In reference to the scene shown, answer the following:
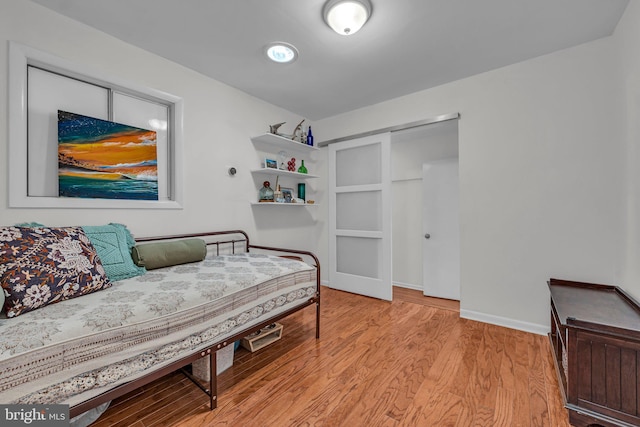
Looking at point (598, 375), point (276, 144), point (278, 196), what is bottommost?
point (598, 375)

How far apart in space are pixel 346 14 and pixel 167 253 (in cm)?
217

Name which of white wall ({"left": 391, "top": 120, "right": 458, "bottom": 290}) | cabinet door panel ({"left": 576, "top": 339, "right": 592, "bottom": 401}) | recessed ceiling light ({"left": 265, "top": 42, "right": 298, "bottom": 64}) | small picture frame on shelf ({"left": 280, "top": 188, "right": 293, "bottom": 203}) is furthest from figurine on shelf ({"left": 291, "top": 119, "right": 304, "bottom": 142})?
cabinet door panel ({"left": 576, "top": 339, "right": 592, "bottom": 401})

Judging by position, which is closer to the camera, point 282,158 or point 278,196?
point 278,196

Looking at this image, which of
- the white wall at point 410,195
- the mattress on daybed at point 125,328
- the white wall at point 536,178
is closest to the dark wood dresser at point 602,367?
the white wall at point 536,178

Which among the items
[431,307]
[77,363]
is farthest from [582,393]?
[77,363]

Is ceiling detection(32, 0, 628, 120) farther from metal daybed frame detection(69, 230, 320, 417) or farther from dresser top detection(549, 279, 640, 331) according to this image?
dresser top detection(549, 279, 640, 331)

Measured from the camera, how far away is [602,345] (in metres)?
1.37

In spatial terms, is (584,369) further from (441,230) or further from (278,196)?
(278,196)

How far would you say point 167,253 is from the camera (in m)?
2.08

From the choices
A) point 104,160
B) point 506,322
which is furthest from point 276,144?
point 506,322

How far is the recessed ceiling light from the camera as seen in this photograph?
2195mm

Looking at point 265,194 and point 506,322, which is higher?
point 265,194

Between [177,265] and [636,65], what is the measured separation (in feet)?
11.5

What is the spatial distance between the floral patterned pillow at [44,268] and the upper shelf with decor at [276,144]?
2.01 metres
